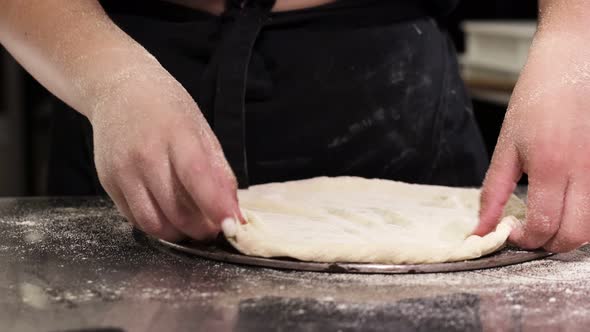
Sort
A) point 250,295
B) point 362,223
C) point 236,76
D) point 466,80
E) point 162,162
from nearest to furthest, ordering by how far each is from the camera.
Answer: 1. point 250,295
2. point 162,162
3. point 362,223
4. point 236,76
5. point 466,80

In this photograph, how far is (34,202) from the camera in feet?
4.27

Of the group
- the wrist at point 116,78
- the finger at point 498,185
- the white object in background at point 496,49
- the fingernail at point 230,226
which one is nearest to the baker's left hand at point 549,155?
the finger at point 498,185

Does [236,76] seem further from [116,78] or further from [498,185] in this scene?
[498,185]

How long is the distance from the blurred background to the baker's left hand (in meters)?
1.94

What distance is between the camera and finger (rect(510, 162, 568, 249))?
93 centimetres

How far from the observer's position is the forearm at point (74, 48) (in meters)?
1.00

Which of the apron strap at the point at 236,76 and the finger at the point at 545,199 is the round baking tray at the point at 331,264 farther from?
the apron strap at the point at 236,76

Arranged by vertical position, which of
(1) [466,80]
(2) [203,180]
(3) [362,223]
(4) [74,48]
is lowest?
(1) [466,80]

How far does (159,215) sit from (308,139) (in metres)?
0.42

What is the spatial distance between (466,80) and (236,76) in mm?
2081

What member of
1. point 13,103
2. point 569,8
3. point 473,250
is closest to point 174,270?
point 473,250

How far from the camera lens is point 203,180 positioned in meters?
0.88

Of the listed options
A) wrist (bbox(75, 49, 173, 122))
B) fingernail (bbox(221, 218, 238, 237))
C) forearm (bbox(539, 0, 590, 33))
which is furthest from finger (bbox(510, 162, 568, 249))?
wrist (bbox(75, 49, 173, 122))

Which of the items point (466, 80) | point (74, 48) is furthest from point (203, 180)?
point (466, 80)
